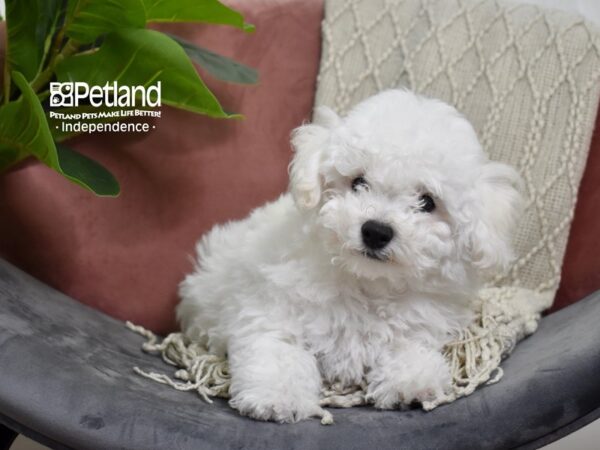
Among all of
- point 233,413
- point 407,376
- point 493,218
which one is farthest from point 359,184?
point 233,413

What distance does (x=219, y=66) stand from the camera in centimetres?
179

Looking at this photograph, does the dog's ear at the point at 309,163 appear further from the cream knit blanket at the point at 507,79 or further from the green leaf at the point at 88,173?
the cream knit blanket at the point at 507,79

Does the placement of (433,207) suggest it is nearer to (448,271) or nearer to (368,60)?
(448,271)

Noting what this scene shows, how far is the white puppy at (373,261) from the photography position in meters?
1.41

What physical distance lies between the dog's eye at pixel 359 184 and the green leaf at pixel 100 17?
22.7 inches

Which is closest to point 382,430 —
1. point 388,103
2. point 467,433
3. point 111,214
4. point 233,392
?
point 467,433

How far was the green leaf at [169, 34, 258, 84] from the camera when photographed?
5.87 ft

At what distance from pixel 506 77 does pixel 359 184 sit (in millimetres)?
702

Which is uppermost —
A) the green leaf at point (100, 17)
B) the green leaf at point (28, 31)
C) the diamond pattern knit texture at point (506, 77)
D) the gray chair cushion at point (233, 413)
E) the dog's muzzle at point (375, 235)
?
the diamond pattern knit texture at point (506, 77)

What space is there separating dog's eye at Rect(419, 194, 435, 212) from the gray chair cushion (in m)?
0.34

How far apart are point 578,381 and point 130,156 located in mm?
1153

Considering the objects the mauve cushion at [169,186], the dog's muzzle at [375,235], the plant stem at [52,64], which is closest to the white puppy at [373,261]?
the dog's muzzle at [375,235]

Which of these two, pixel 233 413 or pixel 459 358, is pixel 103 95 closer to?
pixel 233 413

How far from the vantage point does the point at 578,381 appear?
50.8 inches
